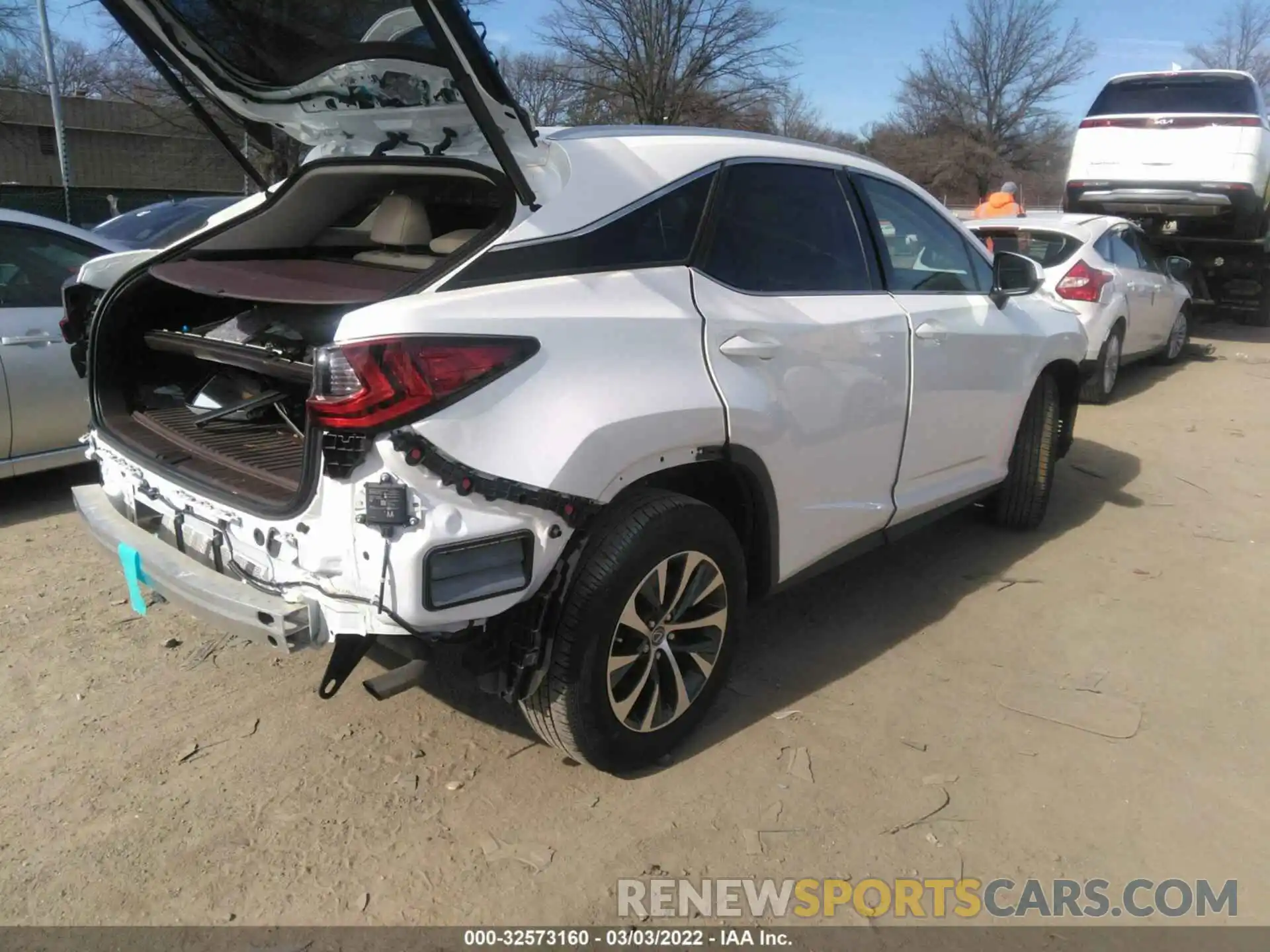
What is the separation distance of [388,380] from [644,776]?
1568 millimetres

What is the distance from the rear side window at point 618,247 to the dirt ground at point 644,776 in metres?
1.59

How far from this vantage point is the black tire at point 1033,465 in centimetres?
506

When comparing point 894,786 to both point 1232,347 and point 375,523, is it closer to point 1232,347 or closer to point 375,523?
point 375,523

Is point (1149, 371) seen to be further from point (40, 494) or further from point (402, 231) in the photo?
point (40, 494)

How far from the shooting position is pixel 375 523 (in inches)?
93.1

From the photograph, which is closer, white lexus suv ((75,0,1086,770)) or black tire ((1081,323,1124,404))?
white lexus suv ((75,0,1086,770))

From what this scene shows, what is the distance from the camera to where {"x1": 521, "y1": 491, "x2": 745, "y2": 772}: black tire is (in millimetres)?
2709

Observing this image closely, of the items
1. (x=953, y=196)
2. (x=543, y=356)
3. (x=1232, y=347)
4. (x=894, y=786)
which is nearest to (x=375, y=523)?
(x=543, y=356)

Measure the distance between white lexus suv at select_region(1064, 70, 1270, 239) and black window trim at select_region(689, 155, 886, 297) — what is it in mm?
10211

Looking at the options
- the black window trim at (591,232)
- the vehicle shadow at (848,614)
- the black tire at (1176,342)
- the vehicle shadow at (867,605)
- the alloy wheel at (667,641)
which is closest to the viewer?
the black window trim at (591,232)

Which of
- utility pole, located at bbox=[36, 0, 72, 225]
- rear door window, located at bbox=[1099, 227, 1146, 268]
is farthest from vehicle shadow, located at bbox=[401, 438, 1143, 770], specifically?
utility pole, located at bbox=[36, 0, 72, 225]

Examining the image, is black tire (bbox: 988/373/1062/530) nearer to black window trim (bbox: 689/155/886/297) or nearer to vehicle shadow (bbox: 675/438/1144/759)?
vehicle shadow (bbox: 675/438/1144/759)

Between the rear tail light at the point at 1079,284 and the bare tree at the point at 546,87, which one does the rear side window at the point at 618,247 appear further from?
the bare tree at the point at 546,87

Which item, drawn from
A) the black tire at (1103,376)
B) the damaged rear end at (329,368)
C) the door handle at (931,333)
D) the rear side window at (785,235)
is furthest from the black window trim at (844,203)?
the black tire at (1103,376)
